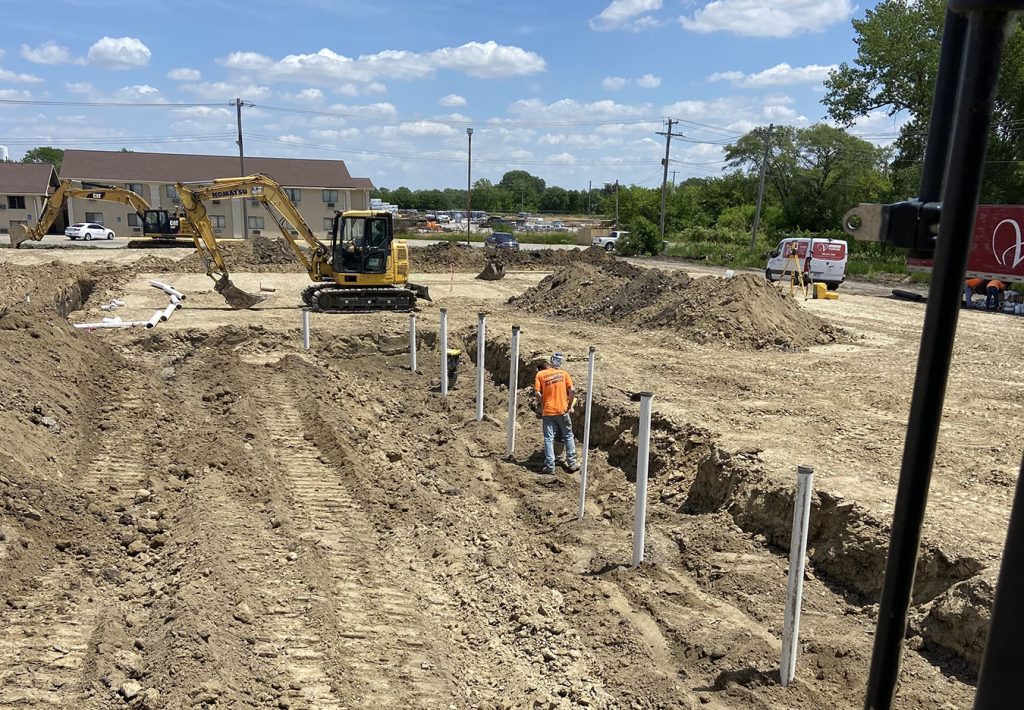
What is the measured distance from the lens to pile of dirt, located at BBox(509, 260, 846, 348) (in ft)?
60.3

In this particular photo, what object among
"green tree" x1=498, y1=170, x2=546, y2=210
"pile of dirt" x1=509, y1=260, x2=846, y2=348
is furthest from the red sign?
"green tree" x1=498, y1=170, x2=546, y2=210

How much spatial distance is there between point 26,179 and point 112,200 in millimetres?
49719

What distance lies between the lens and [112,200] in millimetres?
24609

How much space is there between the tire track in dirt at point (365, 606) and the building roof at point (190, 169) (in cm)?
6253

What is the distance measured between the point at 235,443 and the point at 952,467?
28.2 feet

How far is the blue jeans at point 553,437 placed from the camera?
9.69 m

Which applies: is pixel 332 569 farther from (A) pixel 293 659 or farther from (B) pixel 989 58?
(B) pixel 989 58

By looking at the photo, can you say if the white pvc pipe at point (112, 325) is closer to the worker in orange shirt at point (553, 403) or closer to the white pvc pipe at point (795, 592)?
the worker in orange shirt at point (553, 403)

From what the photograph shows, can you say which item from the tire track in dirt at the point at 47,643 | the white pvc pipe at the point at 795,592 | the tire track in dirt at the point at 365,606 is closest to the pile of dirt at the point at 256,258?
the tire track in dirt at the point at 365,606

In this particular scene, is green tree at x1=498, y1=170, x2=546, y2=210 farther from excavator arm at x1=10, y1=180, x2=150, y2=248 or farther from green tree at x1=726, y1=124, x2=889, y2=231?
excavator arm at x1=10, y1=180, x2=150, y2=248

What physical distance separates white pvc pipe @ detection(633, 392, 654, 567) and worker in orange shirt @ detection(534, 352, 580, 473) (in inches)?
108

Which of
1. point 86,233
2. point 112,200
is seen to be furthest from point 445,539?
point 86,233

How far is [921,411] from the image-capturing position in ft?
6.17

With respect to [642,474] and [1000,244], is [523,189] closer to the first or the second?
[1000,244]
